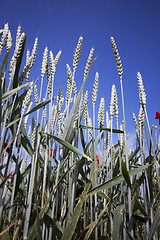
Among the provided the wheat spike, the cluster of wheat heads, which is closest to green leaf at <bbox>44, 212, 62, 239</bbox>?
the cluster of wheat heads

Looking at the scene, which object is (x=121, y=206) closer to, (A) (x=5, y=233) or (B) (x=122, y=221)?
(B) (x=122, y=221)

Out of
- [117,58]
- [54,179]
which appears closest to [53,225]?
[54,179]

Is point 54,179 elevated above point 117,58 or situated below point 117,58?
below

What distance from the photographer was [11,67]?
3.05 feet

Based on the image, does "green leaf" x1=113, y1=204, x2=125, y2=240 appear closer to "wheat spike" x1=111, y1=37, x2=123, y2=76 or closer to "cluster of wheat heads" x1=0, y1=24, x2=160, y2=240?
"cluster of wheat heads" x1=0, y1=24, x2=160, y2=240

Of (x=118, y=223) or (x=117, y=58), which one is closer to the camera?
(x=118, y=223)

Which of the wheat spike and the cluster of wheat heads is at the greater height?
the wheat spike

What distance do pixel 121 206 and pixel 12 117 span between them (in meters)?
0.66

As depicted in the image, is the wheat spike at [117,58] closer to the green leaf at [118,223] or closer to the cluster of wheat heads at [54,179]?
the cluster of wheat heads at [54,179]

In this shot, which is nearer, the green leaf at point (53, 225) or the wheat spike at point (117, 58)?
the green leaf at point (53, 225)

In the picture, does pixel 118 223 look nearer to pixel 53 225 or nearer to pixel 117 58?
pixel 53 225

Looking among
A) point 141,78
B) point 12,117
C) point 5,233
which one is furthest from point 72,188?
point 141,78

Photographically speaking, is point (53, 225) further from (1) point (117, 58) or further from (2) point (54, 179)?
(1) point (117, 58)

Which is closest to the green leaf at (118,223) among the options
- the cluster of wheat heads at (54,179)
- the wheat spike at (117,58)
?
the cluster of wheat heads at (54,179)
